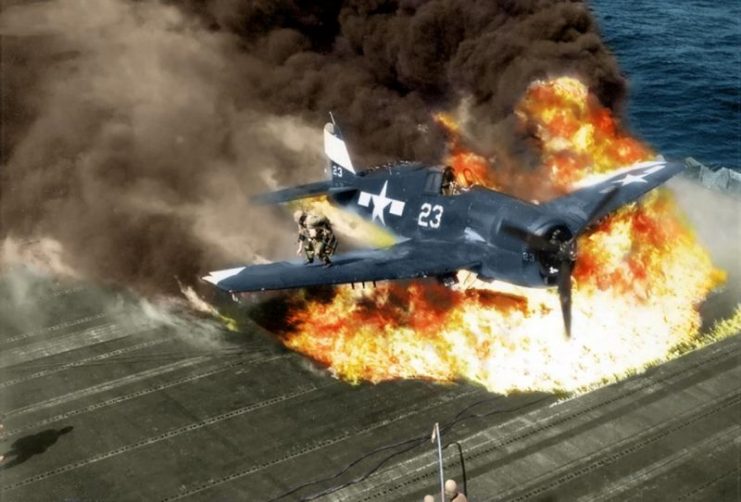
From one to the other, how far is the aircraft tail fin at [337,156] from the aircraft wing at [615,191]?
6506mm

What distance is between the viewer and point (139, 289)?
25.7 m

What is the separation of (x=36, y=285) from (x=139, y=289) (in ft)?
12.9

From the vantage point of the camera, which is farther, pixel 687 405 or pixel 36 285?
pixel 36 285

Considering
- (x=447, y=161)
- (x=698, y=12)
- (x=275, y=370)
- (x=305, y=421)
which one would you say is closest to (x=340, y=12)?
(x=447, y=161)

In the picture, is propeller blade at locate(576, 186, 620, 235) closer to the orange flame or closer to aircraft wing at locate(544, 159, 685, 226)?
aircraft wing at locate(544, 159, 685, 226)

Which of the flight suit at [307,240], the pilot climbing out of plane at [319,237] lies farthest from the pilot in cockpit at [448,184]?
the flight suit at [307,240]

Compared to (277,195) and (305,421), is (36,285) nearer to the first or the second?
(277,195)

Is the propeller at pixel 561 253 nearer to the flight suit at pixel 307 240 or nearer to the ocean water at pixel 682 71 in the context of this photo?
the flight suit at pixel 307 240

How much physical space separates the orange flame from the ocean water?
15095mm

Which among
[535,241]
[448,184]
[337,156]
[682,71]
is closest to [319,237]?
[448,184]

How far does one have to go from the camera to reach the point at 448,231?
21.9 metres

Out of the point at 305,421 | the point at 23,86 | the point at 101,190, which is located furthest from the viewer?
the point at 23,86

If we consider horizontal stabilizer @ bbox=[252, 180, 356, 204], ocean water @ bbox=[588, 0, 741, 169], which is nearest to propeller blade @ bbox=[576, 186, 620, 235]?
horizontal stabilizer @ bbox=[252, 180, 356, 204]

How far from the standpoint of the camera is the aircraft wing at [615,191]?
22.8 meters
